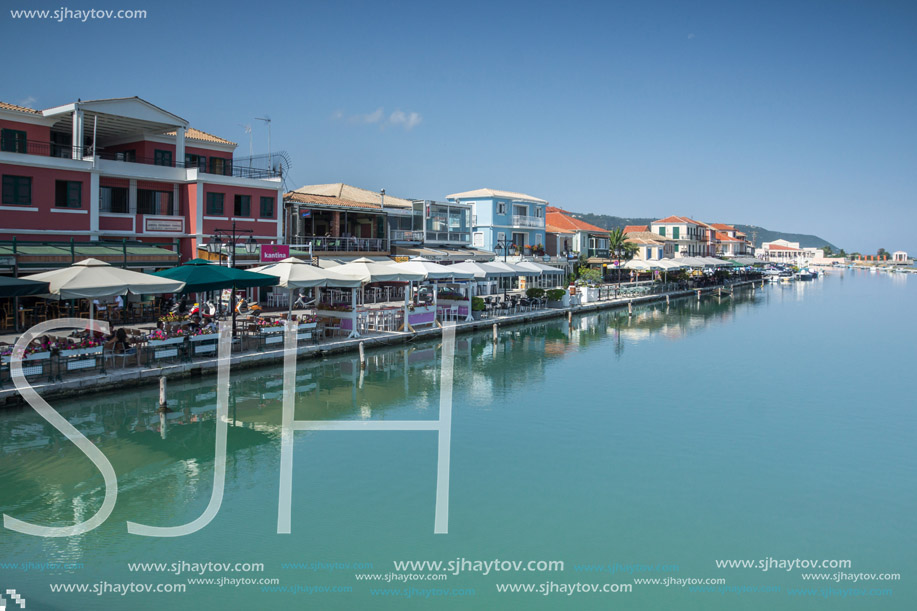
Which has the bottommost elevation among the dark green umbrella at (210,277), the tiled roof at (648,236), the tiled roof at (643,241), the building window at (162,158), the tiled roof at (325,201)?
the dark green umbrella at (210,277)

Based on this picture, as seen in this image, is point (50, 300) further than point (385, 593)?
Yes

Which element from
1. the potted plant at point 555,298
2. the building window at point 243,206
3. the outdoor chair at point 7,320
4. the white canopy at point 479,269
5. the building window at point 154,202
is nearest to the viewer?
the outdoor chair at point 7,320

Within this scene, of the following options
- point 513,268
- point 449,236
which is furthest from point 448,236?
point 513,268

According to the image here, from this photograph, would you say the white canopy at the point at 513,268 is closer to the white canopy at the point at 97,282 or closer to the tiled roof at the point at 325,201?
the tiled roof at the point at 325,201

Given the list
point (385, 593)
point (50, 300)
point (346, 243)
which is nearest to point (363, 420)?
point (385, 593)

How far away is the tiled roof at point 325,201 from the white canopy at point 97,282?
724 inches

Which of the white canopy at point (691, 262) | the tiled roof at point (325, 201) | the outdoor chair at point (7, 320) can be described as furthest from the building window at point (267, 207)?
Result: the white canopy at point (691, 262)

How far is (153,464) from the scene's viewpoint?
13344 millimetres

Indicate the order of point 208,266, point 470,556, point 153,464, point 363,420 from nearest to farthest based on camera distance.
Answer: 1. point 470,556
2. point 153,464
3. point 363,420
4. point 208,266

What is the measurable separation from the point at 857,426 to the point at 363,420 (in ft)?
43.4

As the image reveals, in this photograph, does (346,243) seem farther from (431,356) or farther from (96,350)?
(96,350)

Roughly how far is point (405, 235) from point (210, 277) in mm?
23820

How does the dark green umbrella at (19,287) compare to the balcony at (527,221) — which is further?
the balcony at (527,221)

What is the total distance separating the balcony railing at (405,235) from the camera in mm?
42906
